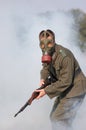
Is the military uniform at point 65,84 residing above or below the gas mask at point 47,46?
below

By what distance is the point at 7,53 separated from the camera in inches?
450

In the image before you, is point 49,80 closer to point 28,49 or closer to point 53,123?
point 53,123

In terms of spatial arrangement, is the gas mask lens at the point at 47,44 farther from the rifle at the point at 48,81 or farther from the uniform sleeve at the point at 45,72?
the uniform sleeve at the point at 45,72

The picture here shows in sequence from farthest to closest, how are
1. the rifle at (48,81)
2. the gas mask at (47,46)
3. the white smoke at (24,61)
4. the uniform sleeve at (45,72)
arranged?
the white smoke at (24,61) < the uniform sleeve at (45,72) < the rifle at (48,81) < the gas mask at (47,46)

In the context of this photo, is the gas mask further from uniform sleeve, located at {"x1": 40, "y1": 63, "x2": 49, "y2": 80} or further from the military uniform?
Answer: uniform sleeve, located at {"x1": 40, "y1": 63, "x2": 49, "y2": 80}

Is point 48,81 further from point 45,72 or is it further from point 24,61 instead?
point 24,61

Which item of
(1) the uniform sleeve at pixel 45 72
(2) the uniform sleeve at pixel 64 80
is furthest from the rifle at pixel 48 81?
(2) the uniform sleeve at pixel 64 80

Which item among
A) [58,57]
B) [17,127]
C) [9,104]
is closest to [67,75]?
[58,57]

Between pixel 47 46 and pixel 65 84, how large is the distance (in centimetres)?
49

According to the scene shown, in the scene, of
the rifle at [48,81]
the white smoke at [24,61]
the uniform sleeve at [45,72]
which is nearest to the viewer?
the rifle at [48,81]

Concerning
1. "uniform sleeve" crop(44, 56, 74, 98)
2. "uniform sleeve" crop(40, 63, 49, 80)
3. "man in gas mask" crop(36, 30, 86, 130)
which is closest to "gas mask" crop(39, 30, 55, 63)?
"man in gas mask" crop(36, 30, 86, 130)

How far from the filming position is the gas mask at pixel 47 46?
23.3 feet

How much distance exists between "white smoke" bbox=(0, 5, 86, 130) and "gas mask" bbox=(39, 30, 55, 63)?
1.46 metres

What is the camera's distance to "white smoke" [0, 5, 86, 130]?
945 cm
